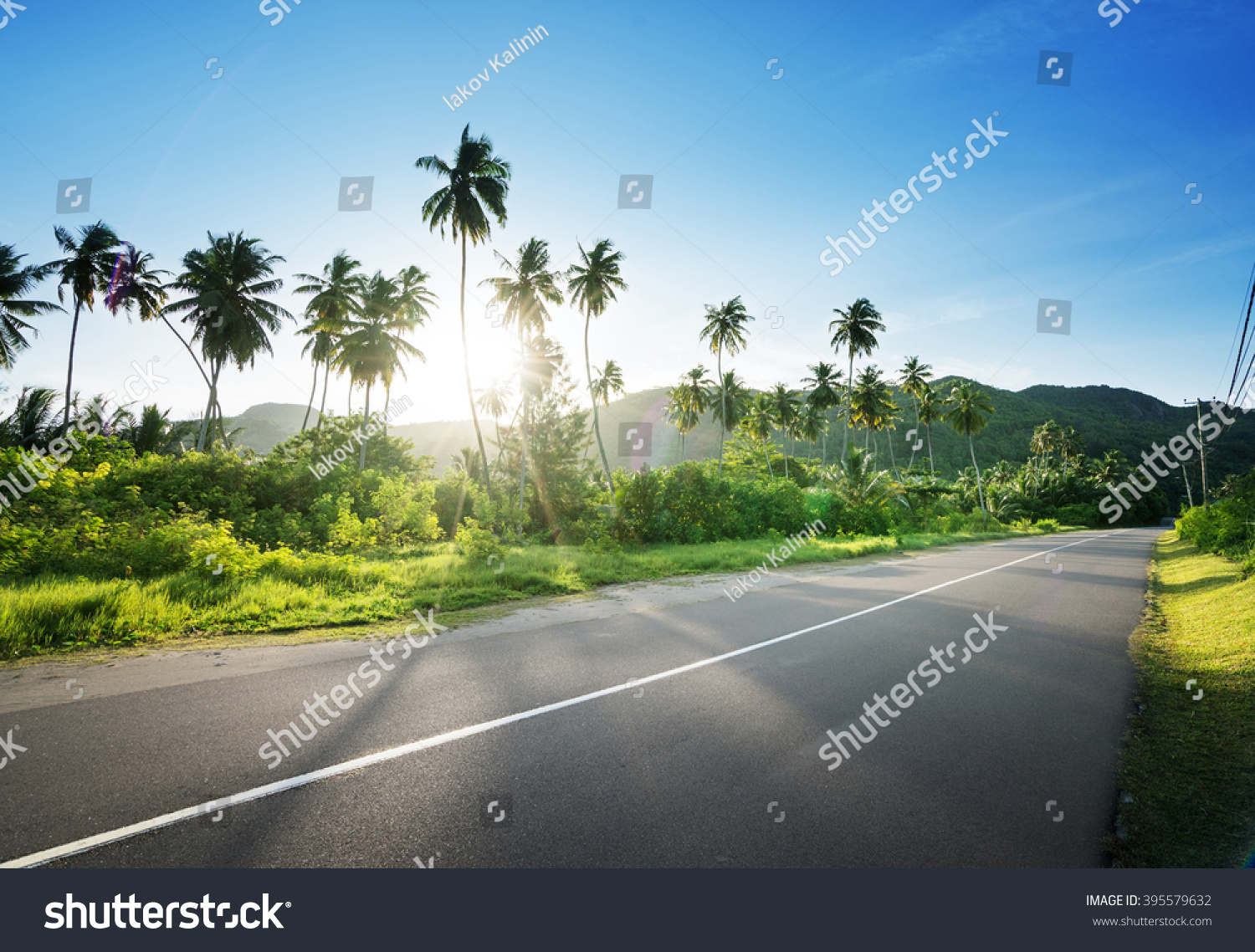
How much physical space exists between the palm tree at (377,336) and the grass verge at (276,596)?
2332 centimetres

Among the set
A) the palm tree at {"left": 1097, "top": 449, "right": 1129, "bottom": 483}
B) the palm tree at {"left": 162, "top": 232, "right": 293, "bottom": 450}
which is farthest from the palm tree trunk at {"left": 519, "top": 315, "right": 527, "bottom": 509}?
the palm tree at {"left": 1097, "top": 449, "right": 1129, "bottom": 483}

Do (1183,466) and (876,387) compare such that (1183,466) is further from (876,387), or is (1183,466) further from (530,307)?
(530,307)

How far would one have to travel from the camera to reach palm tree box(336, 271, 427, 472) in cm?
3444

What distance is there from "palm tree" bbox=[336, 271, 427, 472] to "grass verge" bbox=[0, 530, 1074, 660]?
23323 millimetres

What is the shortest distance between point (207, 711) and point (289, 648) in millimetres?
2410

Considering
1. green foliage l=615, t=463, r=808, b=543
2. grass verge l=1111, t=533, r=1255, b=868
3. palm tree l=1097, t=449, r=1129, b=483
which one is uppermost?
palm tree l=1097, t=449, r=1129, b=483

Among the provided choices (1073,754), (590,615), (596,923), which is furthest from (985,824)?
(590,615)

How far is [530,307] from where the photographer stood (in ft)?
110

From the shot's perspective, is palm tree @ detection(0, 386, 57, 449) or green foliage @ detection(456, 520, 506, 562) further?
palm tree @ detection(0, 386, 57, 449)

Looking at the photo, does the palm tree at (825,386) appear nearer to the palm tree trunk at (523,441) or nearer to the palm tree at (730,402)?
the palm tree at (730,402)

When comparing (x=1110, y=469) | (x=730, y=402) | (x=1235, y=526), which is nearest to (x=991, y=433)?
(x=1110, y=469)

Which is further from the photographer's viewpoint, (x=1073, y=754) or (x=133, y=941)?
(x=1073, y=754)

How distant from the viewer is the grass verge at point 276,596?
6965mm

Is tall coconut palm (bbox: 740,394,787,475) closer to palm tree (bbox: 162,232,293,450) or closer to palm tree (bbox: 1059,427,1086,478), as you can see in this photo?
palm tree (bbox: 162,232,293,450)
